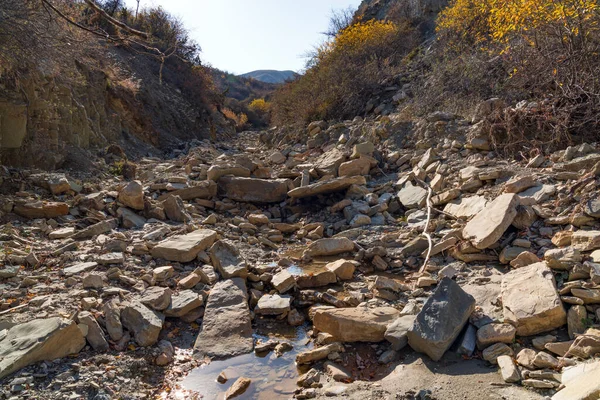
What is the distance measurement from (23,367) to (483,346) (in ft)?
11.2

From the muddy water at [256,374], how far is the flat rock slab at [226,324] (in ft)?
0.40

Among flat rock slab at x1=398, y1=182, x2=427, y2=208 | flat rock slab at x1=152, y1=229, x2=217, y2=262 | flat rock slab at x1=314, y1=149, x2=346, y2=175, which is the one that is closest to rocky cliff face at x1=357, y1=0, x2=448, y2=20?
flat rock slab at x1=314, y1=149, x2=346, y2=175

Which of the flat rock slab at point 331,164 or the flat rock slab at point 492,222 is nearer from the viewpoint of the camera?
the flat rock slab at point 492,222

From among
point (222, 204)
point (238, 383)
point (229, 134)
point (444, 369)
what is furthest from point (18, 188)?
point (229, 134)

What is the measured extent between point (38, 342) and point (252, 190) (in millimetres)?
5268

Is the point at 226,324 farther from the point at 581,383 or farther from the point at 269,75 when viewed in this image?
the point at 269,75

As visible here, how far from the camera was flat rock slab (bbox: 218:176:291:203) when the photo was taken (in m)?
8.10

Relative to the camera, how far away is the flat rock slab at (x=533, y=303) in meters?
3.45

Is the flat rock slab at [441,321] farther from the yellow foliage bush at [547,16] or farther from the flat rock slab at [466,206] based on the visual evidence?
the yellow foliage bush at [547,16]

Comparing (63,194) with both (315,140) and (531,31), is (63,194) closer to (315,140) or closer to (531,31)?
(315,140)

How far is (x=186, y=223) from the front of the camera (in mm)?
6570

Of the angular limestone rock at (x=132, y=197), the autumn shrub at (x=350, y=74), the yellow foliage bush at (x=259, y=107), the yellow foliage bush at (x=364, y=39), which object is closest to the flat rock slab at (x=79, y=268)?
the angular limestone rock at (x=132, y=197)

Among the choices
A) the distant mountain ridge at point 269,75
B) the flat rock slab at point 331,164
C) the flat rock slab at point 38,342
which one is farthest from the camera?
the distant mountain ridge at point 269,75

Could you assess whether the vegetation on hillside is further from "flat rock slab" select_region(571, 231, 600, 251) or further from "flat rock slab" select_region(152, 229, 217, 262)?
"flat rock slab" select_region(152, 229, 217, 262)
